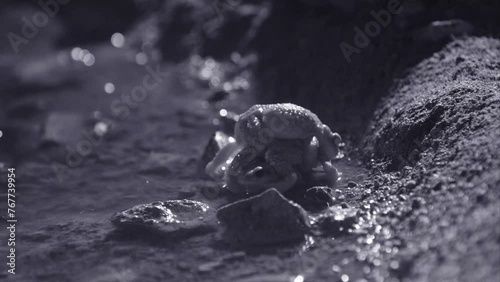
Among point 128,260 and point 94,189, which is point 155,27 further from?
point 128,260

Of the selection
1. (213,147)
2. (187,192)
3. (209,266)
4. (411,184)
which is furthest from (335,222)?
(213,147)

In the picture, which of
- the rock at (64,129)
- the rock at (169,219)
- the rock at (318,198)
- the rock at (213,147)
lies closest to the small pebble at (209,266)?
the rock at (169,219)

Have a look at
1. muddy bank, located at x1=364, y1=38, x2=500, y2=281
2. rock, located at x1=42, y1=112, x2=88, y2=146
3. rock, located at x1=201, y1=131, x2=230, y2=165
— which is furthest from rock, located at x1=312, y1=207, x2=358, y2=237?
rock, located at x1=42, y1=112, x2=88, y2=146

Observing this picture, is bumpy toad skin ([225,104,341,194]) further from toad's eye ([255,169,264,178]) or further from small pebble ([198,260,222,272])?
small pebble ([198,260,222,272])

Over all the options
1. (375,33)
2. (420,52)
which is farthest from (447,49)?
(375,33)

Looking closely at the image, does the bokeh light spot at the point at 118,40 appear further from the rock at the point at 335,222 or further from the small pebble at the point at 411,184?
the small pebble at the point at 411,184

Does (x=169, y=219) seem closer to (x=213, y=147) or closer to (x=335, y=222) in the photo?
(x=335, y=222)
